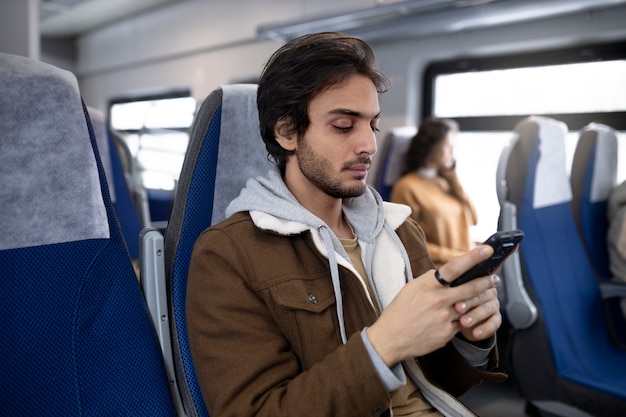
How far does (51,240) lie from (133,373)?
0.27m

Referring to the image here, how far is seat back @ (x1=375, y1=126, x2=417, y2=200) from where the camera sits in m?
3.87

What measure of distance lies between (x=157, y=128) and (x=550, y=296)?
685 cm

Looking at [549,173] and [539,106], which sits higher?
[539,106]

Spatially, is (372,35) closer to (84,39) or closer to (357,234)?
(357,234)

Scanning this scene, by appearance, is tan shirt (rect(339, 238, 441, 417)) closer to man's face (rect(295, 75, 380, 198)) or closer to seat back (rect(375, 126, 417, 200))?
man's face (rect(295, 75, 380, 198))

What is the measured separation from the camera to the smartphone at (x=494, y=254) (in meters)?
0.85

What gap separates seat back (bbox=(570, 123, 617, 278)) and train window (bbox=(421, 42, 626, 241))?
3.46 feet

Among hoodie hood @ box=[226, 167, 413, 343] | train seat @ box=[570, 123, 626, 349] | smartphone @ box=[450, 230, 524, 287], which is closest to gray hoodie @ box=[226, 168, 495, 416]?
hoodie hood @ box=[226, 167, 413, 343]

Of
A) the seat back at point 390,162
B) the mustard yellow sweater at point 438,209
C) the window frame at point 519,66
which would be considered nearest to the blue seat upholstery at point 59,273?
the mustard yellow sweater at point 438,209

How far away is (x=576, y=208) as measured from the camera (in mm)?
2396

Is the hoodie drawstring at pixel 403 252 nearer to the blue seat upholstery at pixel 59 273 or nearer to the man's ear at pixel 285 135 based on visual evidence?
the man's ear at pixel 285 135

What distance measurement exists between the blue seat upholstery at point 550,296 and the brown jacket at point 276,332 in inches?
37.4

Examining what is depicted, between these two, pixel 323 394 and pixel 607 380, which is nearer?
pixel 323 394

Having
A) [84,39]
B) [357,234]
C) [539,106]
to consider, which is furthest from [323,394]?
[84,39]
